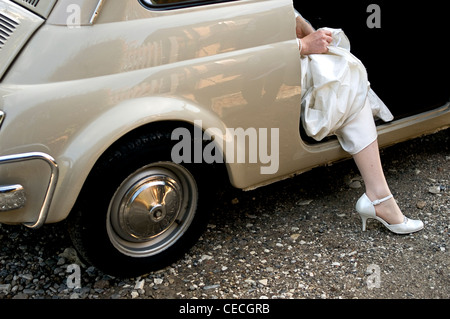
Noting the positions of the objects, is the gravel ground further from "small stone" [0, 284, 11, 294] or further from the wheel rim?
the wheel rim

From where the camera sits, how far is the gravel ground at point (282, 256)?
2.63 meters

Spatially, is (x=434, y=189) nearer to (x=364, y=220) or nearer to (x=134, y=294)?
(x=364, y=220)

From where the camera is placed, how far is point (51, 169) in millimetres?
2207

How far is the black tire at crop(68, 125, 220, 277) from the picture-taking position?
2373 millimetres

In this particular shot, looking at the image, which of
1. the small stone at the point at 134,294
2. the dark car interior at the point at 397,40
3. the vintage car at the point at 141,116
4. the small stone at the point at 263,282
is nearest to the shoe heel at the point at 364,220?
the vintage car at the point at 141,116

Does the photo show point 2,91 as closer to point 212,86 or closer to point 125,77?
point 125,77

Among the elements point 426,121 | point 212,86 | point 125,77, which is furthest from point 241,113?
point 426,121

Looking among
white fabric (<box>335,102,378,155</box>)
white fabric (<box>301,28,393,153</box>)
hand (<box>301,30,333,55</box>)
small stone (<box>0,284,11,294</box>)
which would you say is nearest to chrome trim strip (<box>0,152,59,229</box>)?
small stone (<box>0,284,11,294</box>)

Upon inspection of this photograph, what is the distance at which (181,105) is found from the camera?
240 cm

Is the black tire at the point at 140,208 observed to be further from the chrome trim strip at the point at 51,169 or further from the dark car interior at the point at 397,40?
the dark car interior at the point at 397,40

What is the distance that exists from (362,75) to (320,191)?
0.93 meters

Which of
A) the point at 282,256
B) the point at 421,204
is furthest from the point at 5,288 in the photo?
the point at 421,204

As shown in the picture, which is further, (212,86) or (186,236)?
(186,236)

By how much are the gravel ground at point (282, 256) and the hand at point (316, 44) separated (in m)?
0.99
